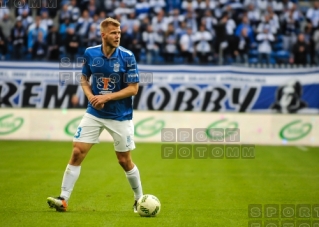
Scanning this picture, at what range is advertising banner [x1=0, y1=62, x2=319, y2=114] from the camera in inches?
987

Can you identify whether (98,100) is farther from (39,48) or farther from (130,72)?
(39,48)

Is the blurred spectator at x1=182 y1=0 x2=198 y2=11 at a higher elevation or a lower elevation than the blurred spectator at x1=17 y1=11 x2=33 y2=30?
higher

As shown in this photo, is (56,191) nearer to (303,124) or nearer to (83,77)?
(83,77)

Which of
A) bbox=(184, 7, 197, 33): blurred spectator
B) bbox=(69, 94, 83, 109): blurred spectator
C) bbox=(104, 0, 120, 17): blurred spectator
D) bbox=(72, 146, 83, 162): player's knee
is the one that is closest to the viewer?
bbox=(72, 146, 83, 162): player's knee

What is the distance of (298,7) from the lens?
1170 inches

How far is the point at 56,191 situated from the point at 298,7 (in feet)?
66.8

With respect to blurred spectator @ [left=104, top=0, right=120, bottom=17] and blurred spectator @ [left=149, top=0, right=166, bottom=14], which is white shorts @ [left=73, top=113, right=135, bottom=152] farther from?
blurred spectator @ [left=149, top=0, right=166, bottom=14]

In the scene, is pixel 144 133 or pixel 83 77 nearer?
pixel 83 77

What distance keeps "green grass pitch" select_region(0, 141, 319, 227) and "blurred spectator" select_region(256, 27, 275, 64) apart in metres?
5.51

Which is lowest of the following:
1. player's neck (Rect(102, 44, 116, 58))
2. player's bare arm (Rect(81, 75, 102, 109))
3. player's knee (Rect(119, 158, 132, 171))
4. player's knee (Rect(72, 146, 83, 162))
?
player's knee (Rect(119, 158, 132, 171))

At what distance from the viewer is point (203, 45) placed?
26.1 m

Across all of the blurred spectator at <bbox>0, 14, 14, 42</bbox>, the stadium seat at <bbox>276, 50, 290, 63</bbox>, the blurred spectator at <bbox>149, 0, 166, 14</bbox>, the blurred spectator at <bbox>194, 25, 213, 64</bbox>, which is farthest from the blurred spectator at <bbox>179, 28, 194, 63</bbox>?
the blurred spectator at <bbox>0, 14, 14, 42</bbox>

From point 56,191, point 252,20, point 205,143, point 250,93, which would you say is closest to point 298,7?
point 252,20

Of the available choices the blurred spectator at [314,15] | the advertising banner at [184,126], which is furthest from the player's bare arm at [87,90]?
the blurred spectator at [314,15]
